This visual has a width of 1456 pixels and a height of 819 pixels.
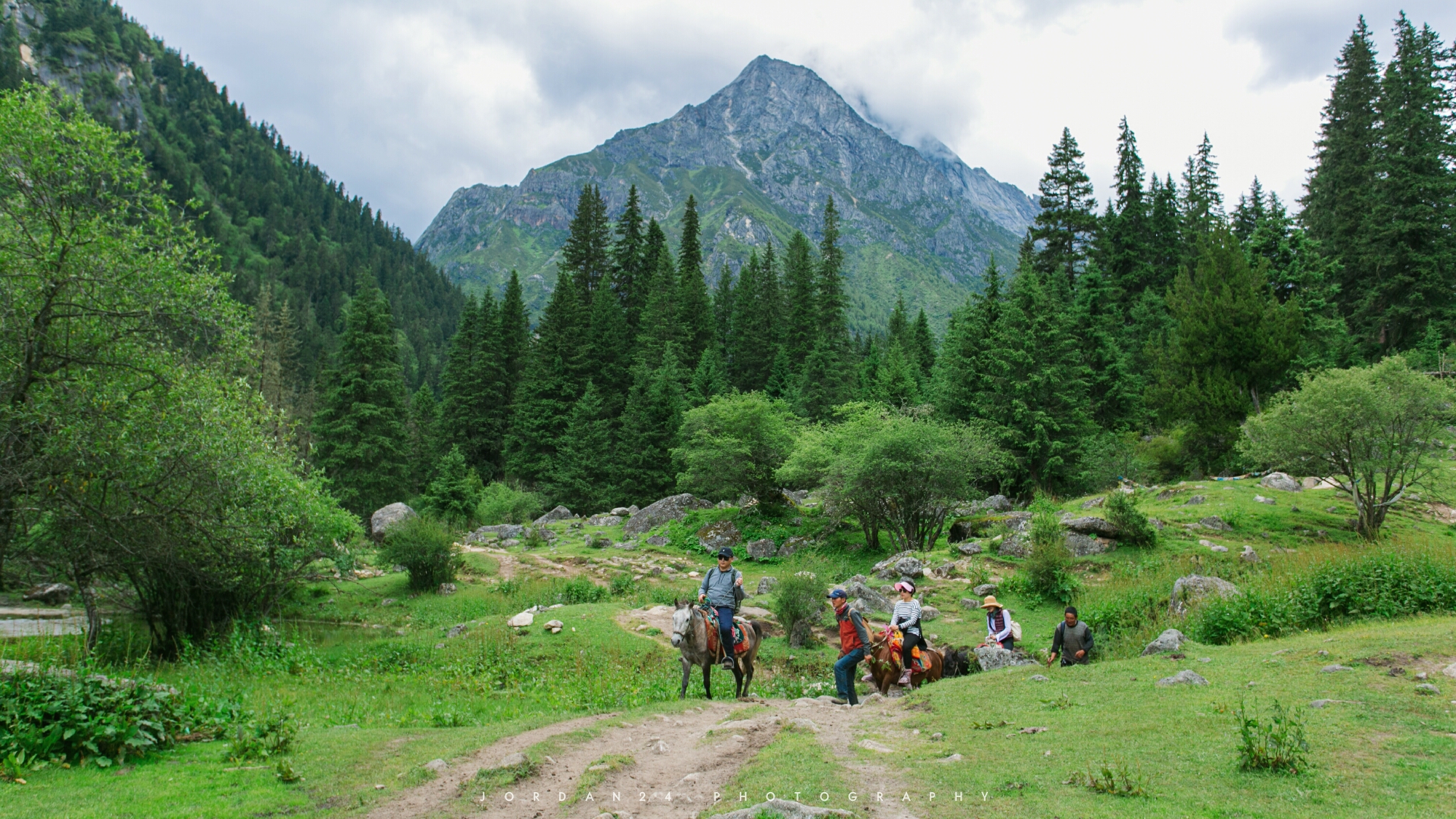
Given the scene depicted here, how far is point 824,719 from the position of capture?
8188 millimetres

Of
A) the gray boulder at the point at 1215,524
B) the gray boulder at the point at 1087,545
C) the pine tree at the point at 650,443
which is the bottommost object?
the gray boulder at the point at 1087,545

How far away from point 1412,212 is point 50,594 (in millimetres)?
57758

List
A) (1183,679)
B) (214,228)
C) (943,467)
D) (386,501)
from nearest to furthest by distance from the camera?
1. (1183,679)
2. (943,467)
3. (386,501)
4. (214,228)

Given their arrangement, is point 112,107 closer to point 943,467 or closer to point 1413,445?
point 943,467

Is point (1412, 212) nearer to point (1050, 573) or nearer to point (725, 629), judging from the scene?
point (1050, 573)

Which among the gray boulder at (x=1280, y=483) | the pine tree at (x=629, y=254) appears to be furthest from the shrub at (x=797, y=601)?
the pine tree at (x=629, y=254)

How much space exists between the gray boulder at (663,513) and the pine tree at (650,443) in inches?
299

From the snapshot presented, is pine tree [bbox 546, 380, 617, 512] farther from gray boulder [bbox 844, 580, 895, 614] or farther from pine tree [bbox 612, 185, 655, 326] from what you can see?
gray boulder [bbox 844, 580, 895, 614]

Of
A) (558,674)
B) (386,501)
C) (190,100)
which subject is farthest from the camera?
(190,100)

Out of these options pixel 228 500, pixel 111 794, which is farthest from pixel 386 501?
pixel 111 794

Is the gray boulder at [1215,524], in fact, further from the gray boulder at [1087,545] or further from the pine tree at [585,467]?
the pine tree at [585,467]

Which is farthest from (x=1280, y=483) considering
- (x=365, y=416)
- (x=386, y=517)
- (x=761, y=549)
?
(x=365, y=416)

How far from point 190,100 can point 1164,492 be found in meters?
206

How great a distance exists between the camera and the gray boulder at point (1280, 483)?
23.2 m
